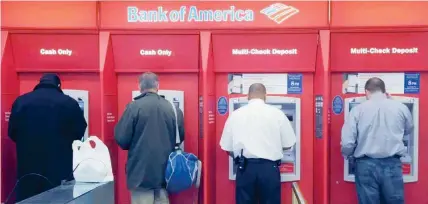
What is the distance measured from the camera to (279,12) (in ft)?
16.5

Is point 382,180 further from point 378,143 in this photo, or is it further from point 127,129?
point 127,129

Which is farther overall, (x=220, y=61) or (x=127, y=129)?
(x=220, y=61)

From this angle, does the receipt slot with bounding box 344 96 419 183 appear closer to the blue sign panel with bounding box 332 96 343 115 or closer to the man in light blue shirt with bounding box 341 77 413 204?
the blue sign panel with bounding box 332 96 343 115

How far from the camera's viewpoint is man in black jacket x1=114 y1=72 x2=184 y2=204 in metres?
4.57

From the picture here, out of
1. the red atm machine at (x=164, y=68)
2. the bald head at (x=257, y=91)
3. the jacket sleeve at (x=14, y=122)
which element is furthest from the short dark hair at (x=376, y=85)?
the jacket sleeve at (x=14, y=122)

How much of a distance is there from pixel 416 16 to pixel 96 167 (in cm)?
326

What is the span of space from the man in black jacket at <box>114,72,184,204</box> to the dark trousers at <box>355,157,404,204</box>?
165 centimetres

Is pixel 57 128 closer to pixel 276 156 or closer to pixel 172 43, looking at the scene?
pixel 172 43

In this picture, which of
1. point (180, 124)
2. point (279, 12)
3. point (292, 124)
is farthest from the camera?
point (292, 124)

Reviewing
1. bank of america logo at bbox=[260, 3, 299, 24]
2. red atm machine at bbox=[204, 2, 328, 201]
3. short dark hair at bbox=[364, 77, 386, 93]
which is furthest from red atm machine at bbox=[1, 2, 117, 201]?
short dark hair at bbox=[364, 77, 386, 93]

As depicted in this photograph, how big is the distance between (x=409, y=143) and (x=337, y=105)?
0.72m

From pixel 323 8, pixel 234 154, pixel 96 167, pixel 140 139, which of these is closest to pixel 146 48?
pixel 140 139

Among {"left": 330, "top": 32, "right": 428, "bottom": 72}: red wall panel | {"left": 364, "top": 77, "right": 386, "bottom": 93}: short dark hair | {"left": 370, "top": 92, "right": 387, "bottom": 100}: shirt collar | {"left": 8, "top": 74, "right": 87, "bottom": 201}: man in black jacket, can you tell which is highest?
{"left": 330, "top": 32, "right": 428, "bottom": 72}: red wall panel

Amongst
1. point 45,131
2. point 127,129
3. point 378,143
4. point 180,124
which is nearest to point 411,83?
point 378,143
